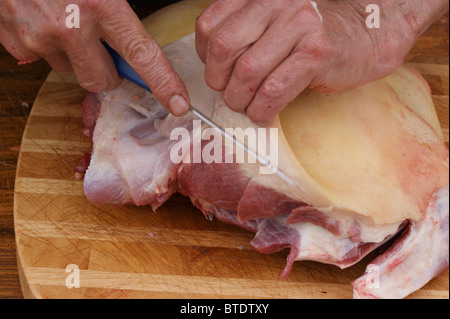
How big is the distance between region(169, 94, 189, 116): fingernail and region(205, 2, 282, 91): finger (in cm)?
14

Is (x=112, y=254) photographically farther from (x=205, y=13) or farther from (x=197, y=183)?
(x=205, y=13)

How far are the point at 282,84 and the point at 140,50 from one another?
41 centimetres

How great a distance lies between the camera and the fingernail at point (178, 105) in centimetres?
166

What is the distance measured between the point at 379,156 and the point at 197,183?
585 millimetres

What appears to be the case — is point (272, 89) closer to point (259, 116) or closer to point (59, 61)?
point (259, 116)

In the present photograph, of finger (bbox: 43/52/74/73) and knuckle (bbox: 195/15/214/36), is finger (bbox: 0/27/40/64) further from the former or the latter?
knuckle (bbox: 195/15/214/36)

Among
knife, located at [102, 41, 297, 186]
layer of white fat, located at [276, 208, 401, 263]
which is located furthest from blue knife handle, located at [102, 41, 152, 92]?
layer of white fat, located at [276, 208, 401, 263]

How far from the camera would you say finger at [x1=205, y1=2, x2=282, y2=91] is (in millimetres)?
1540

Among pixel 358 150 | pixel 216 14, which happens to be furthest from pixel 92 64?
pixel 358 150

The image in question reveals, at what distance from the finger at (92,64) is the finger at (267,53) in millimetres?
413

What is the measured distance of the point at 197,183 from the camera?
73.6 inches

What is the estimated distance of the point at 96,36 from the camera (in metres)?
1.69

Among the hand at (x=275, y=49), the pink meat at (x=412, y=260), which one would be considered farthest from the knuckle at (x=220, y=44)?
the pink meat at (x=412, y=260)

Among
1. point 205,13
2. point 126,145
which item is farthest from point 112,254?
point 205,13
